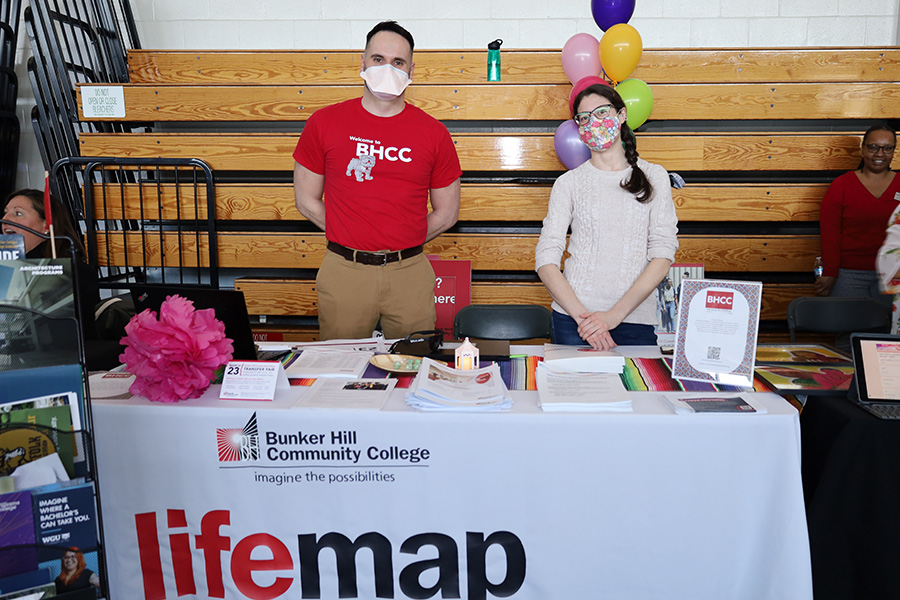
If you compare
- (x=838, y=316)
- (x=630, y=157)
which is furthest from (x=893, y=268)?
(x=630, y=157)

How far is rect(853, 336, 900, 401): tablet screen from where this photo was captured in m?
1.49

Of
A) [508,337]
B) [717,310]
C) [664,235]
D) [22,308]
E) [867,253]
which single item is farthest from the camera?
[867,253]

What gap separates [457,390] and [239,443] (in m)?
0.51

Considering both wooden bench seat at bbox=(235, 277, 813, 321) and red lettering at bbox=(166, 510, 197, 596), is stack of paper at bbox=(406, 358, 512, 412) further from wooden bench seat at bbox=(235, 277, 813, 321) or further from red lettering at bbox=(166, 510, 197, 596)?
wooden bench seat at bbox=(235, 277, 813, 321)

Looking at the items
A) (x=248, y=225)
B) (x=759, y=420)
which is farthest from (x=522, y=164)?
(x=759, y=420)

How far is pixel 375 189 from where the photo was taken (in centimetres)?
229

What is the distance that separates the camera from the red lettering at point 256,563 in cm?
145

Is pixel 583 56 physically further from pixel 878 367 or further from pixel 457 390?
pixel 457 390

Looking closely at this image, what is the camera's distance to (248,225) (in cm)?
414

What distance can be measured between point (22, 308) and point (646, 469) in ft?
4.10

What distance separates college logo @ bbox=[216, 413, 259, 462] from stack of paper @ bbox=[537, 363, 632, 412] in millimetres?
659

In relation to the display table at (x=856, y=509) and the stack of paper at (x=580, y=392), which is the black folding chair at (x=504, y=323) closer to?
the stack of paper at (x=580, y=392)

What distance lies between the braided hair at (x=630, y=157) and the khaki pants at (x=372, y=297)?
0.84 metres

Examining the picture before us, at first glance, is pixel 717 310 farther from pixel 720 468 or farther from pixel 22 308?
pixel 22 308
